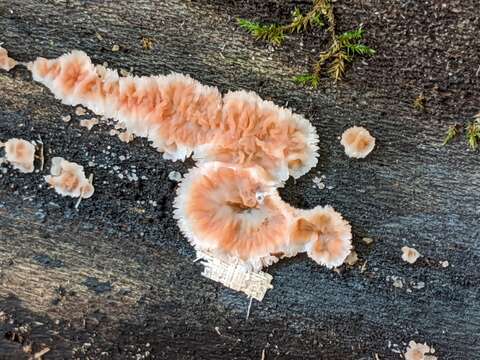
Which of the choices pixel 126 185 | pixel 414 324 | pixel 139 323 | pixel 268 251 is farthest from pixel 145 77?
pixel 414 324

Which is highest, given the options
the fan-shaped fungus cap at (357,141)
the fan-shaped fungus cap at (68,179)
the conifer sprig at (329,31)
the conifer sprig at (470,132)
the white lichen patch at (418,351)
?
the conifer sprig at (329,31)

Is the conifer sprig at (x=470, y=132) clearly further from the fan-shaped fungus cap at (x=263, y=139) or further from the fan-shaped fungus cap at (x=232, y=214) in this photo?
the fan-shaped fungus cap at (x=232, y=214)

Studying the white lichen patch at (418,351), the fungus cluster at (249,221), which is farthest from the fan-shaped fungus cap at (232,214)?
the white lichen patch at (418,351)

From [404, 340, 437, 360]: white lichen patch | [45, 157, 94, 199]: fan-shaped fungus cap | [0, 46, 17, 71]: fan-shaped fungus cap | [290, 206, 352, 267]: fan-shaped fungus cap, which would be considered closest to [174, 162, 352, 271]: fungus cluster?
[290, 206, 352, 267]: fan-shaped fungus cap

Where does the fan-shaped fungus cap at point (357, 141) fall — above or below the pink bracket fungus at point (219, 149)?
above

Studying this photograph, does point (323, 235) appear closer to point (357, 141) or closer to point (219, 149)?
point (357, 141)

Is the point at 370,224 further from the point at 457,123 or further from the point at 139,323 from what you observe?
the point at 139,323

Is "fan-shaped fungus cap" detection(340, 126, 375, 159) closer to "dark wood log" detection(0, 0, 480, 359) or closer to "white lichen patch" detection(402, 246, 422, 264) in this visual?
"dark wood log" detection(0, 0, 480, 359)
